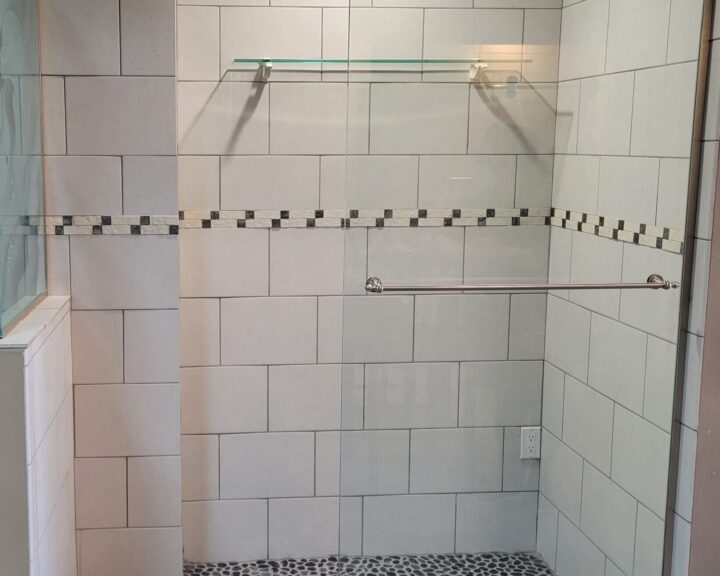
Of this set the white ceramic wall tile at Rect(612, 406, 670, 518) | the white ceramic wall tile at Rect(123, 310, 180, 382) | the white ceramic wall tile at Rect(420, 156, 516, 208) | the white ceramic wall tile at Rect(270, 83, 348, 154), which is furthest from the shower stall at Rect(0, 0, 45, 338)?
the white ceramic wall tile at Rect(612, 406, 670, 518)

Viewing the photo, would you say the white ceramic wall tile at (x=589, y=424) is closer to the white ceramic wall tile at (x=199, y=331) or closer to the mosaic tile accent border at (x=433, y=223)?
the mosaic tile accent border at (x=433, y=223)

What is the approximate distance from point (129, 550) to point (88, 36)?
1366mm

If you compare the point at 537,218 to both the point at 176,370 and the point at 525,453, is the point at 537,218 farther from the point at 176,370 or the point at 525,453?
the point at 176,370

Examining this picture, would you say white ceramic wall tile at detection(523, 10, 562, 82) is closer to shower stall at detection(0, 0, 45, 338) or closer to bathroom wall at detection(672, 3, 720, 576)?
bathroom wall at detection(672, 3, 720, 576)

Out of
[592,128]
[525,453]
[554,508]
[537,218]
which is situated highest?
[592,128]

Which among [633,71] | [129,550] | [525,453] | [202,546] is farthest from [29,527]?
[633,71]

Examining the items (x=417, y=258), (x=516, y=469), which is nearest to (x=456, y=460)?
(x=516, y=469)

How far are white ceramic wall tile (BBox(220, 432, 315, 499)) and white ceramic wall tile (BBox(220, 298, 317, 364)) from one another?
0.24 meters

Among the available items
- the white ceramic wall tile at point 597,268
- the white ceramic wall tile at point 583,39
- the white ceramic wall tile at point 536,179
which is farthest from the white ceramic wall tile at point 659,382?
the white ceramic wall tile at point 583,39

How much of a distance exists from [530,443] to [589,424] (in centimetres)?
15

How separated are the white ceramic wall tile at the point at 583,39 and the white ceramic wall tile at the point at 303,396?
3.82 feet

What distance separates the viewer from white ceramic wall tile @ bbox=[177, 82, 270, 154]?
8.65 feet

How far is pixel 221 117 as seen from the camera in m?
2.65

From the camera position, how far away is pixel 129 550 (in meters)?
2.50
